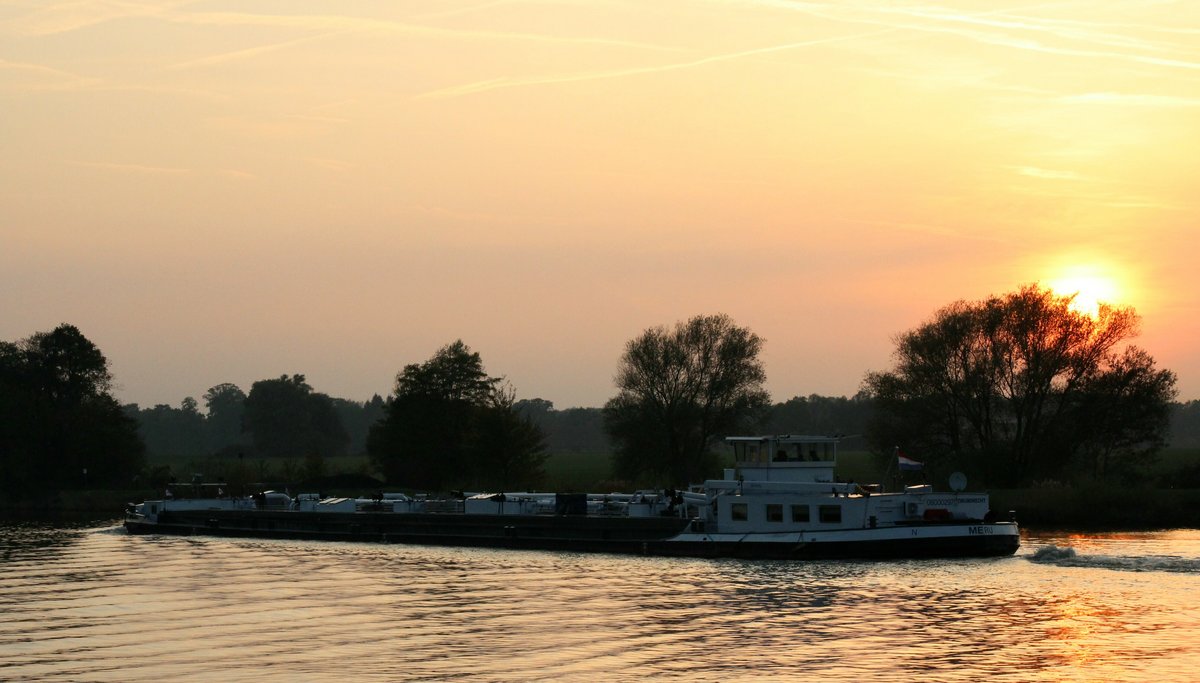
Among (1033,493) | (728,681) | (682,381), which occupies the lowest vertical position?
(728,681)

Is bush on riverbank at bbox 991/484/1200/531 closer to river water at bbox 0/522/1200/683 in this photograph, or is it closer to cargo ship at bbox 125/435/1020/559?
river water at bbox 0/522/1200/683

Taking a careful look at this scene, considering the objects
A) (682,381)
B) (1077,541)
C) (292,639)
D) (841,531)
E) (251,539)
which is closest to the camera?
(292,639)

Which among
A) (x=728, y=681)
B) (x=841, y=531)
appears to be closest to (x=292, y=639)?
(x=728, y=681)

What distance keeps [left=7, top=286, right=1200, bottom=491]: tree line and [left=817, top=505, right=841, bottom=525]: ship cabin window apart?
76.1ft

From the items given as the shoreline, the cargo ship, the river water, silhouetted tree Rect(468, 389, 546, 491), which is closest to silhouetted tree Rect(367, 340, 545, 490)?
silhouetted tree Rect(468, 389, 546, 491)

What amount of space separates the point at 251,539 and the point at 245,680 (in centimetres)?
5468

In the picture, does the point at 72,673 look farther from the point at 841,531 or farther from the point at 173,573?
the point at 841,531

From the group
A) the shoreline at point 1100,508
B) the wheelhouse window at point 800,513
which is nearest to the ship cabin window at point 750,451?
the wheelhouse window at point 800,513

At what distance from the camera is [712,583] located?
57.6 metres

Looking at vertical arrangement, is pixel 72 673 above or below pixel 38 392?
below

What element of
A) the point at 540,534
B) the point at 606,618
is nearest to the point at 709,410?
the point at 540,534

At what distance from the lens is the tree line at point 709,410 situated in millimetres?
102750

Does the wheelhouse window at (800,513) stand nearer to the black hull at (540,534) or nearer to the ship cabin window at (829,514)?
the ship cabin window at (829,514)

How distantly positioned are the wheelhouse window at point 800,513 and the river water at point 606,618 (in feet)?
12.8
